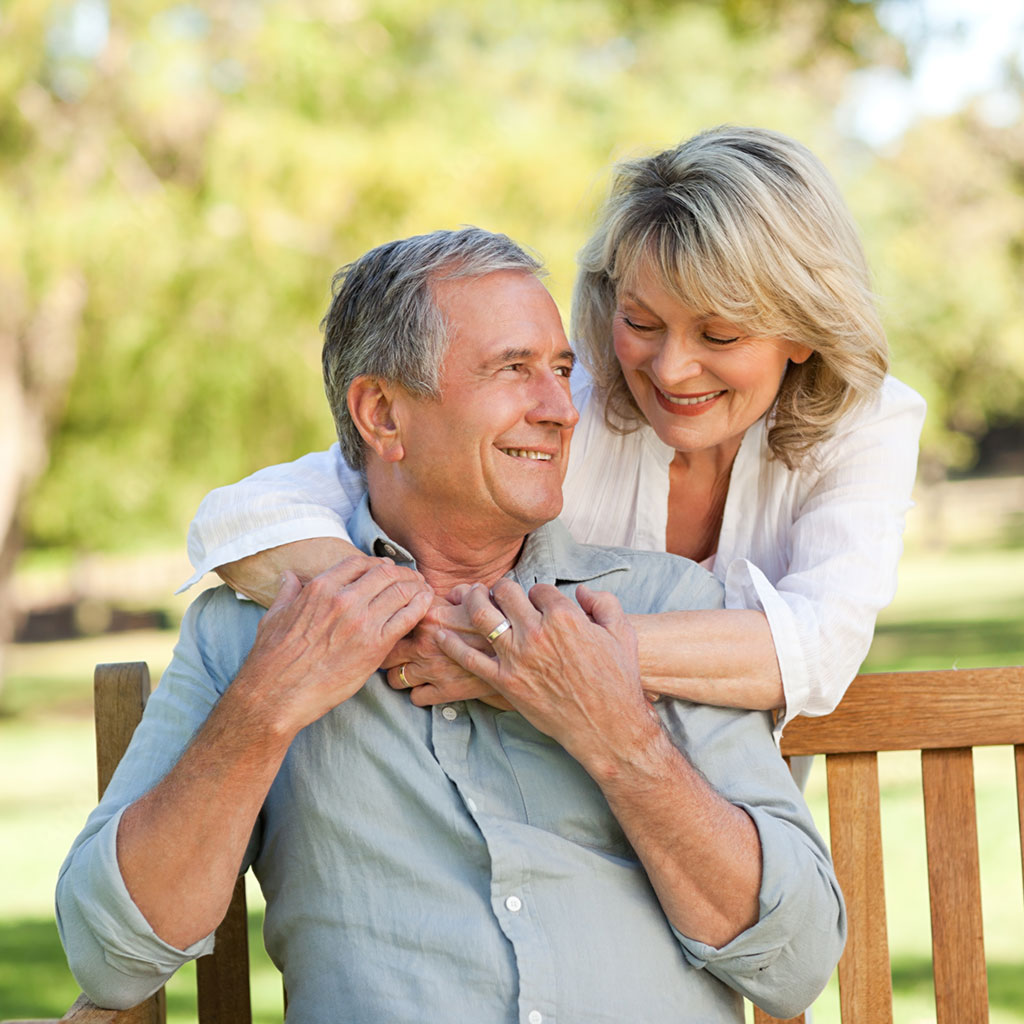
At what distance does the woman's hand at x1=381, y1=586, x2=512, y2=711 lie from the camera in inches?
87.7

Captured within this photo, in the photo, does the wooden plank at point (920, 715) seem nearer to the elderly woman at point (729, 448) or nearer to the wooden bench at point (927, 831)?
the wooden bench at point (927, 831)

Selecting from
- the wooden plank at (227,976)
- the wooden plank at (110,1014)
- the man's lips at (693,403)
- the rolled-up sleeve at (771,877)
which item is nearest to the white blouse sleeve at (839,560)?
the rolled-up sleeve at (771,877)

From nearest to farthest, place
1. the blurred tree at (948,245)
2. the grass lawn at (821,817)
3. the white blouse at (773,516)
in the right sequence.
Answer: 1. the white blouse at (773,516)
2. the grass lawn at (821,817)
3. the blurred tree at (948,245)

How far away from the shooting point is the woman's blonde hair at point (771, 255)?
2.51 meters

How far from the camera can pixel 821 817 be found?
8.28 metres

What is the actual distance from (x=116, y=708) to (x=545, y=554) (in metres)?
0.87

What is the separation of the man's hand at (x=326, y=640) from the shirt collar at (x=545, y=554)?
32 cm

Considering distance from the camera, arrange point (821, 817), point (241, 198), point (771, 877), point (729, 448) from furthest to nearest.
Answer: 1. point (241, 198)
2. point (821, 817)
3. point (729, 448)
4. point (771, 877)

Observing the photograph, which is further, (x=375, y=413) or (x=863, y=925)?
(x=375, y=413)

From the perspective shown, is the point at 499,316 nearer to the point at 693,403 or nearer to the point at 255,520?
the point at 693,403

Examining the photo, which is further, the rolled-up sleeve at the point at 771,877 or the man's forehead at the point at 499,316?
the man's forehead at the point at 499,316

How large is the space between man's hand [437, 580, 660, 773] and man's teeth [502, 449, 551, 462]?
0.37 metres

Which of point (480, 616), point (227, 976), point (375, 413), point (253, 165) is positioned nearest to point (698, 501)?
point (375, 413)

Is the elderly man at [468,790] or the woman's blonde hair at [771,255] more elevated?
the woman's blonde hair at [771,255]
